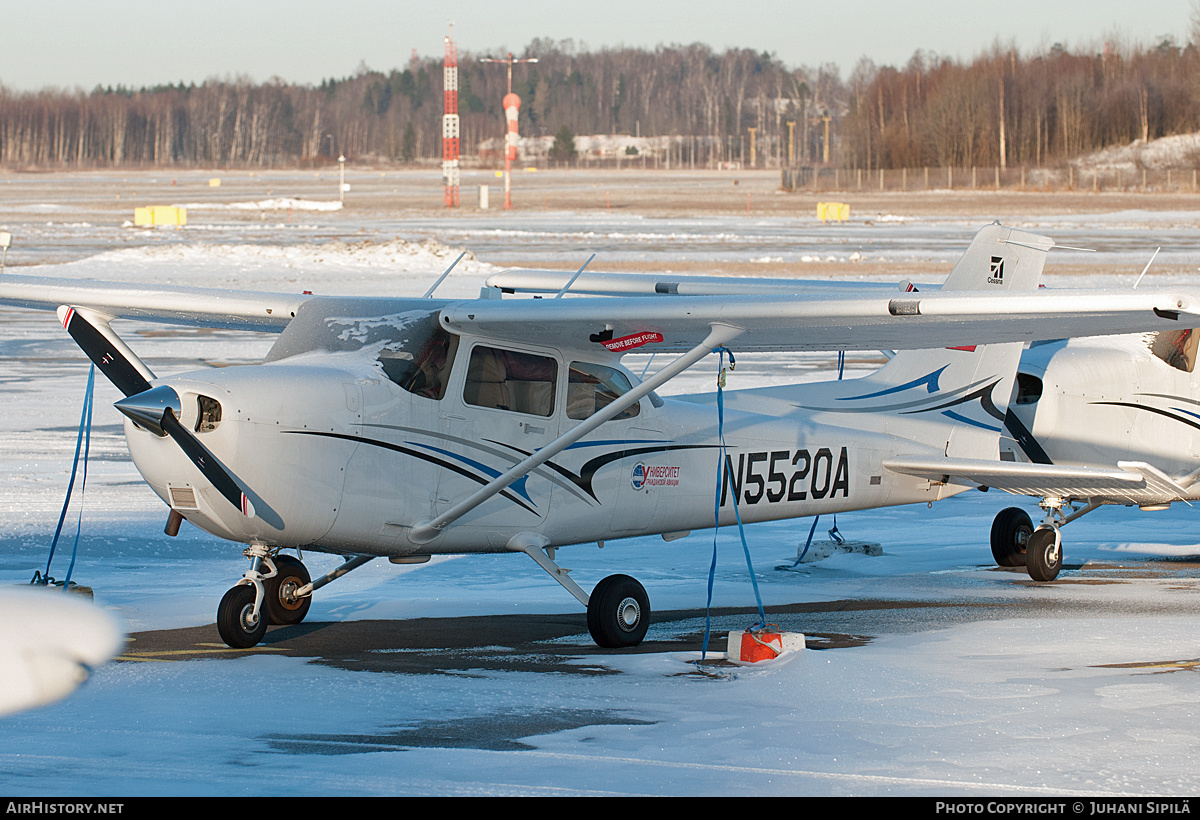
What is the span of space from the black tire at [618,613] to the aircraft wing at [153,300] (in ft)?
8.64

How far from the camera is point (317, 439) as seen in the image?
6.92 metres

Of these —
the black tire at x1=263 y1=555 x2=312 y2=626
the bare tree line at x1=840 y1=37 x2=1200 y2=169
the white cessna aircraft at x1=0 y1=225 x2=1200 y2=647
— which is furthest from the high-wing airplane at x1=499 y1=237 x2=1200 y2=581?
the bare tree line at x1=840 y1=37 x2=1200 y2=169

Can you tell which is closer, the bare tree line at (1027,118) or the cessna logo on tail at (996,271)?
the cessna logo on tail at (996,271)

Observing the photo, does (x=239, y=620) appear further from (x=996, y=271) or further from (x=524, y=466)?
(x=996, y=271)

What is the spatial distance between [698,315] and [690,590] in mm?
2734

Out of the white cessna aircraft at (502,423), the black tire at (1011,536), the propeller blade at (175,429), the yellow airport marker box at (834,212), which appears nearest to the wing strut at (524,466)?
the white cessna aircraft at (502,423)

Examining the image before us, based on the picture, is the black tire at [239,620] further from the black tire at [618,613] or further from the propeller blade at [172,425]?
the black tire at [618,613]

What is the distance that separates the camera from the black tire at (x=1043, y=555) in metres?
9.70

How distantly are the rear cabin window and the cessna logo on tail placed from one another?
4.02 meters

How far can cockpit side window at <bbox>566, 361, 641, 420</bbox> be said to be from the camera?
7.95 metres

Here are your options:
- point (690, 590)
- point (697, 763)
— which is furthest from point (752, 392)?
point (697, 763)
